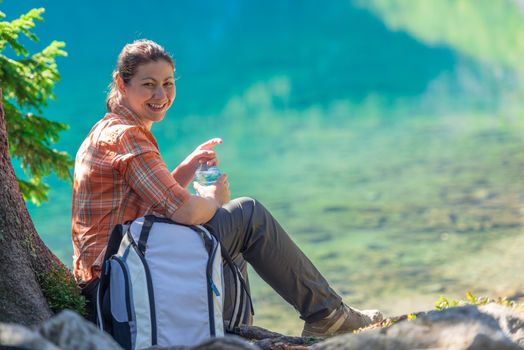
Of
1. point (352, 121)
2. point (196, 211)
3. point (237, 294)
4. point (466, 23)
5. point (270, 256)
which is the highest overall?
point (466, 23)

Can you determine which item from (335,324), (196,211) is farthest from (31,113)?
(335,324)

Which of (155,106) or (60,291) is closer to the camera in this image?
(60,291)

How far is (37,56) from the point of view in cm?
474

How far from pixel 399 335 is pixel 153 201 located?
1113 millimetres

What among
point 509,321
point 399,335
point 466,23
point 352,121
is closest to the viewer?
point 399,335

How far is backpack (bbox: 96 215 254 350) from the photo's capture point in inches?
106

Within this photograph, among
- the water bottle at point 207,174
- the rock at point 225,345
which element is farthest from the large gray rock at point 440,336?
the water bottle at point 207,174

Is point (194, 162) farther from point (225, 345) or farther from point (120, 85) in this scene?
point (225, 345)

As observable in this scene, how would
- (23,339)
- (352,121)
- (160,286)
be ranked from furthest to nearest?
1. (352,121)
2. (160,286)
3. (23,339)

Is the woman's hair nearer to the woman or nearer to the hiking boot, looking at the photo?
the woman

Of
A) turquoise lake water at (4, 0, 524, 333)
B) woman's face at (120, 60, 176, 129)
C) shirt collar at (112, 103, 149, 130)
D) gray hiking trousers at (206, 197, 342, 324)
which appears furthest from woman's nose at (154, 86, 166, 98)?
turquoise lake water at (4, 0, 524, 333)

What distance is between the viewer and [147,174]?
291cm

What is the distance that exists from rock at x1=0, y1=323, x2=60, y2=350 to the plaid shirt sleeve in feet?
3.69

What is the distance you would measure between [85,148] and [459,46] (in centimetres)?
1520
